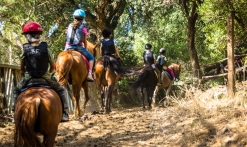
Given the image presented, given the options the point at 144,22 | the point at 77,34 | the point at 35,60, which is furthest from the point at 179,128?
the point at 144,22

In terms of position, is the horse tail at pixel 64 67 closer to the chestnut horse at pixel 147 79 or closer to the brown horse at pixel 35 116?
the brown horse at pixel 35 116

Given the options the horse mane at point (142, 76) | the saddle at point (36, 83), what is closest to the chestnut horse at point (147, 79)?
the horse mane at point (142, 76)

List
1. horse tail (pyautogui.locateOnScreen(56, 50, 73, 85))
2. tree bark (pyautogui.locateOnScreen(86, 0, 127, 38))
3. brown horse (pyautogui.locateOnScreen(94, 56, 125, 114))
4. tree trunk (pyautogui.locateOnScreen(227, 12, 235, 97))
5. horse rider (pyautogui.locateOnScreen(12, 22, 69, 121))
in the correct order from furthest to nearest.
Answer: tree bark (pyautogui.locateOnScreen(86, 0, 127, 38))
brown horse (pyautogui.locateOnScreen(94, 56, 125, 114))
horse tail (pyautogui.locateOnScreen(56, 50, 73, 85))
tree trunk (pyautogui.locateOnScreen(227, 12, 235, 97))
horse rider (pyautogui.locateOnScreen(12, 22, 69, 121))

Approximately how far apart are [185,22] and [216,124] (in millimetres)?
18288

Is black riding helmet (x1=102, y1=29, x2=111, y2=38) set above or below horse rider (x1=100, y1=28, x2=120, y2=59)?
above

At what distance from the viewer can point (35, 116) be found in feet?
16.3

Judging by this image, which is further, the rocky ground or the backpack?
the backpack

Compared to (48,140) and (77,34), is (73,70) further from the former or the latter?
(48,140)

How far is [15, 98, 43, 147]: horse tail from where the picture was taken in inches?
192

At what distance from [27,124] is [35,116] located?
0.15m

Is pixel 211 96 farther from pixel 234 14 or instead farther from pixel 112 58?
pixel 112 58

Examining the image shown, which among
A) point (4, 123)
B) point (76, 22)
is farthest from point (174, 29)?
point (4, 123)

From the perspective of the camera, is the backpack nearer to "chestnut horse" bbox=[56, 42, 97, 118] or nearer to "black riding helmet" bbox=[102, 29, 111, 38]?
"chestnut horse" bbox=[56, 42, 97, 118]

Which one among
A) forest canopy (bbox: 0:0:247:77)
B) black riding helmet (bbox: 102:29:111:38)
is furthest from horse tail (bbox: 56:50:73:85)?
black riding helmet (bbox: 102:29:111:38)
